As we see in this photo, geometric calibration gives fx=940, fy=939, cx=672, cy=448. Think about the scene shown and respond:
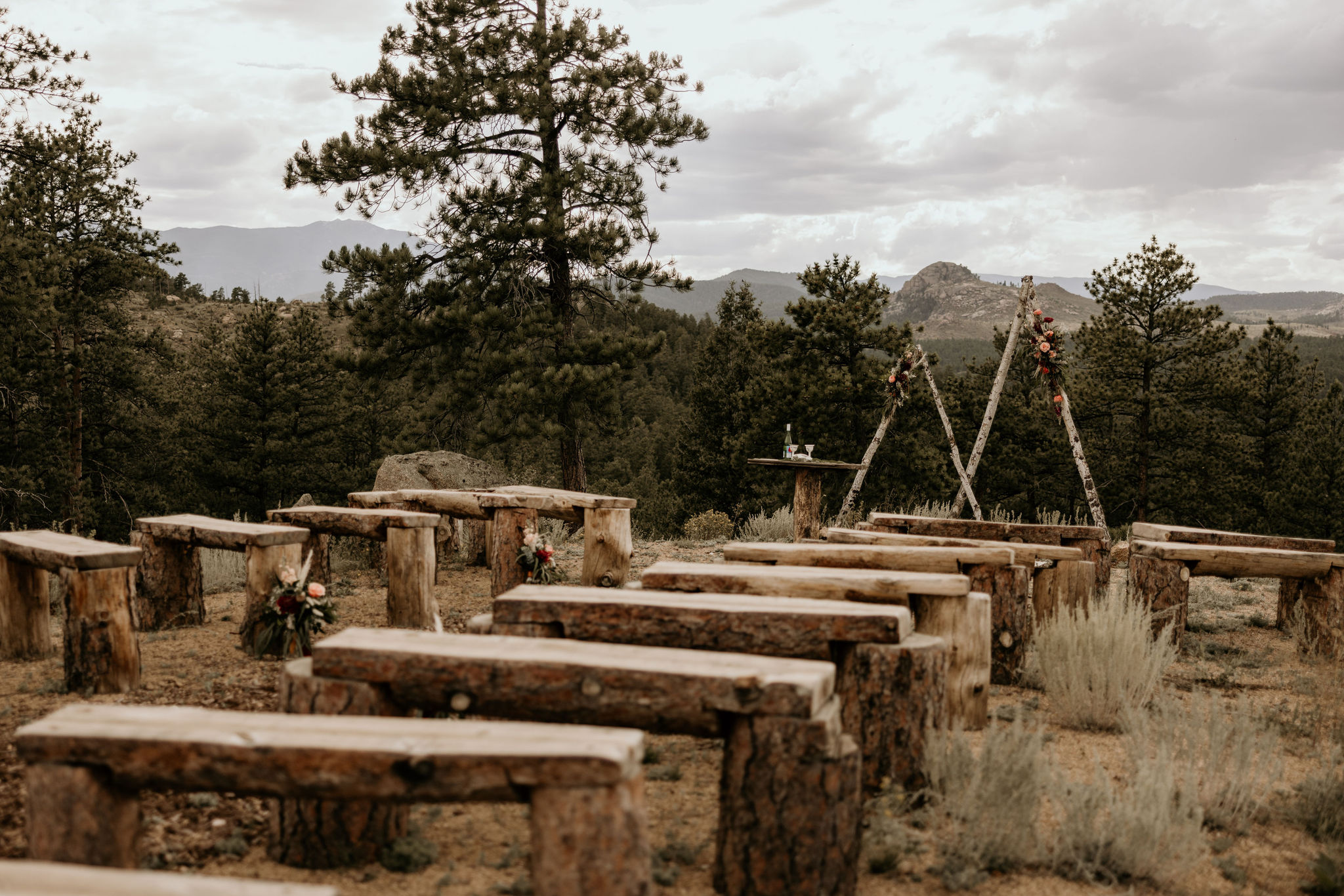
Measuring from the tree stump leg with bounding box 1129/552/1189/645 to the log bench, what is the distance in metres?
3.13

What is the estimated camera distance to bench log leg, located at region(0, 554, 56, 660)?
517 cm

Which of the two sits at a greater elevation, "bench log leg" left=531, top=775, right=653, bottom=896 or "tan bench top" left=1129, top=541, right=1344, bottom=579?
"tan bench top" left=1129, top=541, right=1344, bottom=579

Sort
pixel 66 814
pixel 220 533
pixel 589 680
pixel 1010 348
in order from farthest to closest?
pixel 1010 348
pixel 220 533
pixel 589 680
pixel 66 814

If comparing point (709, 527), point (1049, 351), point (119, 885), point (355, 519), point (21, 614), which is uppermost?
point (1049, 351)

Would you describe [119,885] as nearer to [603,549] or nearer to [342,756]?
[342,756]

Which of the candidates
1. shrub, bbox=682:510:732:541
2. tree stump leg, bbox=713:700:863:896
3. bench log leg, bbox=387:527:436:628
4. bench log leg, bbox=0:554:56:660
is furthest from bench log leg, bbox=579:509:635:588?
shrub, bbox=682:510:732:541

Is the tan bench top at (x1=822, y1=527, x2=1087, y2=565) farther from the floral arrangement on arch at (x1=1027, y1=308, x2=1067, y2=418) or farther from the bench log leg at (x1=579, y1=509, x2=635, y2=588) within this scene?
the floral arrangement on arch at (x1=1027, y1=308, x2=1067, y2=418)

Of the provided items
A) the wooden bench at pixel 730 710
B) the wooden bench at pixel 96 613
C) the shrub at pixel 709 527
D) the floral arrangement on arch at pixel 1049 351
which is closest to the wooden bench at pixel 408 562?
the wooden bench at pixel 96 613

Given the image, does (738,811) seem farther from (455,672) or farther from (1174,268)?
(1174,268)

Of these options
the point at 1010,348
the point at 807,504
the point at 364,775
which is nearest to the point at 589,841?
the point at 364,775

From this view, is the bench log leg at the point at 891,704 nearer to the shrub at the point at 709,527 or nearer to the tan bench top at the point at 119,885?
the tan bench top at the point at 119,885

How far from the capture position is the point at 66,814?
7.44 feet

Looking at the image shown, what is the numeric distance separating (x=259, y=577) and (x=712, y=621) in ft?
10.2

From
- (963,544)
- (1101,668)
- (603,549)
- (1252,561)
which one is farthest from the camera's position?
(603,549)
